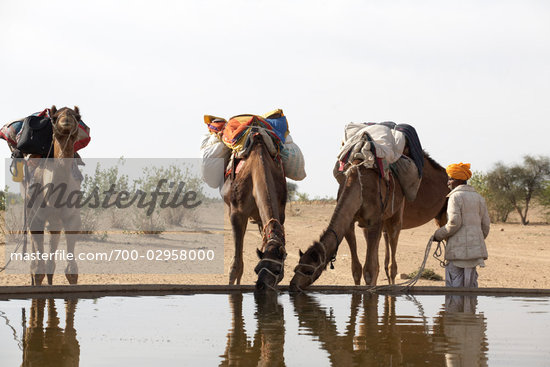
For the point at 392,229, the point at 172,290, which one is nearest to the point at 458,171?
the point at 392,229

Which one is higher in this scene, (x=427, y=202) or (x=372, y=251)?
(x=427, y=202)

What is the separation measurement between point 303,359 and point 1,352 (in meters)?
1.74

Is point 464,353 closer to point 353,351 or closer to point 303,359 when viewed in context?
point 353,351

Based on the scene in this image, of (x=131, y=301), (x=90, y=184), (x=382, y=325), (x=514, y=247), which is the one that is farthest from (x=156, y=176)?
(x=382, y=325)

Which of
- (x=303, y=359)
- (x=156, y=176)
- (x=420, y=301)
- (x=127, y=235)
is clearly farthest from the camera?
(x=156, y=176)

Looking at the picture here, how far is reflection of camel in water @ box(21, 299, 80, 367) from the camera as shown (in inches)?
170

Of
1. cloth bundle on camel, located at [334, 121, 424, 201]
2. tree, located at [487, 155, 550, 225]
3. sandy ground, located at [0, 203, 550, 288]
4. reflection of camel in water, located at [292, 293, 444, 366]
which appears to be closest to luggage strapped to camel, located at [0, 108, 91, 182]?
cloth bundle on camel, located at [334, 121, 424, 201]

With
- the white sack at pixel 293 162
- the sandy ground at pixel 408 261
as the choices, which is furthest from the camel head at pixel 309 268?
the sandy ground at pixel 408 261

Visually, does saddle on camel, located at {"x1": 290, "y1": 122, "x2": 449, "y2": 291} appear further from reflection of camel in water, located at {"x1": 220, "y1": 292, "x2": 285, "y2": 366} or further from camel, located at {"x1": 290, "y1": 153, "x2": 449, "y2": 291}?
reflection of camel in water, located at {"x1": 220, "y1": 292, "x2": 285, "y2": 366}

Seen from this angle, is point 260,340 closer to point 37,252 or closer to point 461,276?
point 461,276

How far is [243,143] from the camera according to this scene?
9.03m

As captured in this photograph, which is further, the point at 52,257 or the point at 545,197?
the point at 545,197

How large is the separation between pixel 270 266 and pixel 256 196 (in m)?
1.20

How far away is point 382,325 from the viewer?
5.66 m
